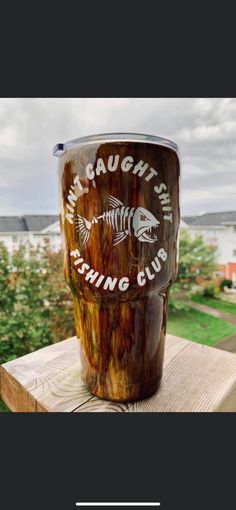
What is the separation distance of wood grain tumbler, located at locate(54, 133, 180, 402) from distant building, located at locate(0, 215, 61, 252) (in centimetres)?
72

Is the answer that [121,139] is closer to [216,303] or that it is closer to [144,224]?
[144,224]

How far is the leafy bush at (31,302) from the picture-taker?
4.24ft

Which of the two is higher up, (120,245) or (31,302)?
(120,245)

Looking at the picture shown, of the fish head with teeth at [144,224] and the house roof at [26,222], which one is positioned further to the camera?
the house roof at [26,222]

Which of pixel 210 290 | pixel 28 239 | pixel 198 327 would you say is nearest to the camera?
pixel 28 239

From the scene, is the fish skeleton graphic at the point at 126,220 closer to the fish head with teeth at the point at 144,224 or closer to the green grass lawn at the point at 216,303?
the fish head with teeth at the point at 144,224

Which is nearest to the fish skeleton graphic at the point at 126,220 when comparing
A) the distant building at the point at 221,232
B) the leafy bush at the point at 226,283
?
the distant building at the point at 221,232

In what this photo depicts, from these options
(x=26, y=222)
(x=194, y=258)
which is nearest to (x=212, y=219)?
(x=194, y=258)

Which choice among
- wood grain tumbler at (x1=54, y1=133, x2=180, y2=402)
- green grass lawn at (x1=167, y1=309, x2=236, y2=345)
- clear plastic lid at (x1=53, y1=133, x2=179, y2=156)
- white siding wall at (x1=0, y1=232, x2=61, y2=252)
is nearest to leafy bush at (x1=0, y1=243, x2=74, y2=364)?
white siding wall at (x1=0, y1=232, x2=61, y2=252)

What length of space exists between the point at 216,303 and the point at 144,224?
1.29 metres

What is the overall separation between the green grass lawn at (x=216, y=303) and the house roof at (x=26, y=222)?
0.98 metres

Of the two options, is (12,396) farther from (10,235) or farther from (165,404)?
(10,235)

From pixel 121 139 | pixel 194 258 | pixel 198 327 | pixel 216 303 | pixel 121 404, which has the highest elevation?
pixel 121 139

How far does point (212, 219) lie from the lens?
4.28 feet
